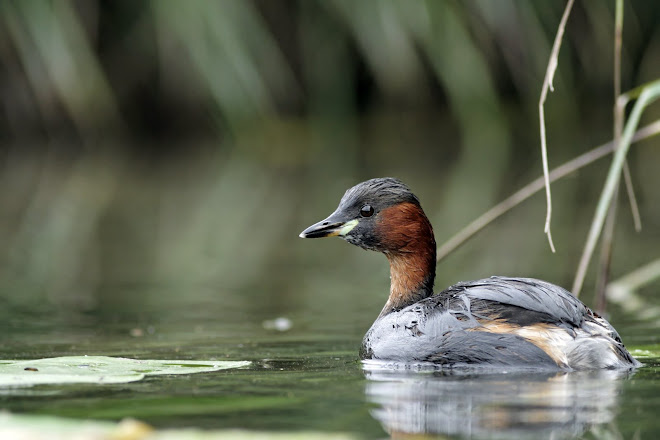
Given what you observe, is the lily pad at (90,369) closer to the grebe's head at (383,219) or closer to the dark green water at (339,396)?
the dark green water at (339,396)

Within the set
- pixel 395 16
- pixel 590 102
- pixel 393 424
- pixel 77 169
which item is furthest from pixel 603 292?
pixel 590 102

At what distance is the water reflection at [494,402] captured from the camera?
3.83m

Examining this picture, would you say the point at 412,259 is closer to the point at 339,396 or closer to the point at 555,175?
the point at 555,175

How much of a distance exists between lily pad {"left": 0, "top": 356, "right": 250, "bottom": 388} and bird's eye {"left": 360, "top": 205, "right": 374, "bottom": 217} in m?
1.39

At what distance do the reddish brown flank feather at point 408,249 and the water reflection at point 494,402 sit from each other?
1.32 metres

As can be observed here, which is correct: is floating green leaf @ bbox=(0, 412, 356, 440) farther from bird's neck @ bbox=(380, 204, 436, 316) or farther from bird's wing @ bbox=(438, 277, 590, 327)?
bird's neck @ bbox=(380, 204, 436, 316)

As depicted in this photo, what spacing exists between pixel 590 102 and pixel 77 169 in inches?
549

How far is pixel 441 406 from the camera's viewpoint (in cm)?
429

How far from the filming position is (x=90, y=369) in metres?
5.05

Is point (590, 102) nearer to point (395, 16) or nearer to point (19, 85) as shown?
point (395, 16)

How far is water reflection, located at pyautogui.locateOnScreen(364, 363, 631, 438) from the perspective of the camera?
383cm

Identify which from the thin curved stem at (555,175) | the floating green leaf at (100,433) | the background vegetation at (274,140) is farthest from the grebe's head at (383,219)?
the floating green leaf at (100,433)

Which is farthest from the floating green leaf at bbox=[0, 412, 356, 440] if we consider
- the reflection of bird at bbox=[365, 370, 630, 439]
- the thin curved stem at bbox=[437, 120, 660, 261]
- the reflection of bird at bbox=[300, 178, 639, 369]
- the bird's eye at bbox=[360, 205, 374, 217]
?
the thin curved stem at bbox=[437, 120, 660, 261]

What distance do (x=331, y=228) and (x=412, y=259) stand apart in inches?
20.0
